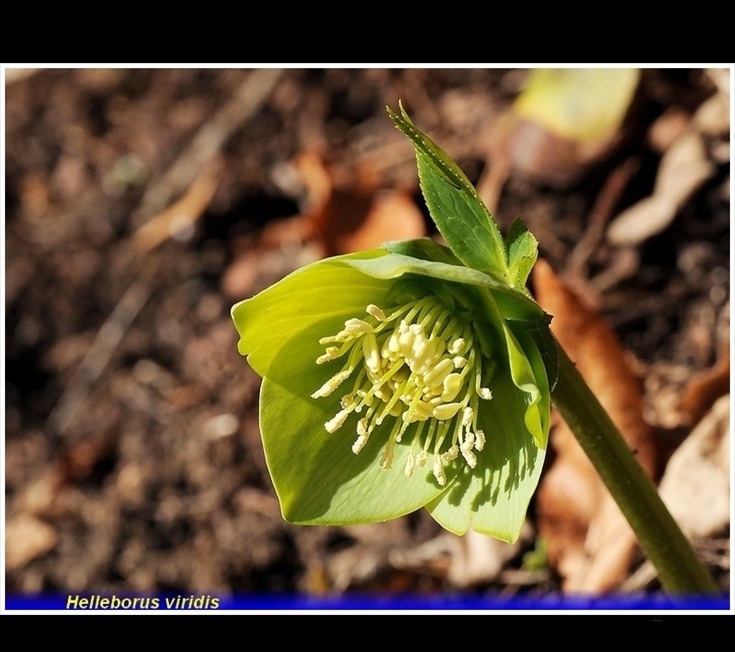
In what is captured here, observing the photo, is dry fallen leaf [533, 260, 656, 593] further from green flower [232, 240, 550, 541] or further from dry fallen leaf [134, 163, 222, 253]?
dry fallen leaf [134, 163, 222, 253]

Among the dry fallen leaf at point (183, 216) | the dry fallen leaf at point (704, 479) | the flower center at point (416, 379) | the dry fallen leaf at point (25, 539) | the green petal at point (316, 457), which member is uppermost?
the flower center at point (416, 379)

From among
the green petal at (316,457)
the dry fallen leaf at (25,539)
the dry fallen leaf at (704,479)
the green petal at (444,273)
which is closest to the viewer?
the green petal at (444,273)

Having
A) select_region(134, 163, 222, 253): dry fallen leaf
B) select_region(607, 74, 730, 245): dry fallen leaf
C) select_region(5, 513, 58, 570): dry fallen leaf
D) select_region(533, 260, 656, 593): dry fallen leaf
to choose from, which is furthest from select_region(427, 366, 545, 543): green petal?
select_region(134, 163, 222, 253): dry fallen leaf

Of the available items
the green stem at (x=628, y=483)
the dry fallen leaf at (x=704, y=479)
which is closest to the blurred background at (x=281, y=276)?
the dry fallen leaf at (x=704, y=479)

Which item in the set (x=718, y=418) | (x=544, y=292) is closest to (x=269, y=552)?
(x=544, y=292)

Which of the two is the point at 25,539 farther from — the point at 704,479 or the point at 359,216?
the point at 704,479

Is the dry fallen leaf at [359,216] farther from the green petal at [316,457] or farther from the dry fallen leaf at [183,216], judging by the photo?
the green petal at [316,457]

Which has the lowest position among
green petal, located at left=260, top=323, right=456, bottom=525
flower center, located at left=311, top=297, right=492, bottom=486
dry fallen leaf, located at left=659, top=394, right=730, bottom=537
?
dry fallen leaf, located at left=659, top=394, right=730, bottom=537
